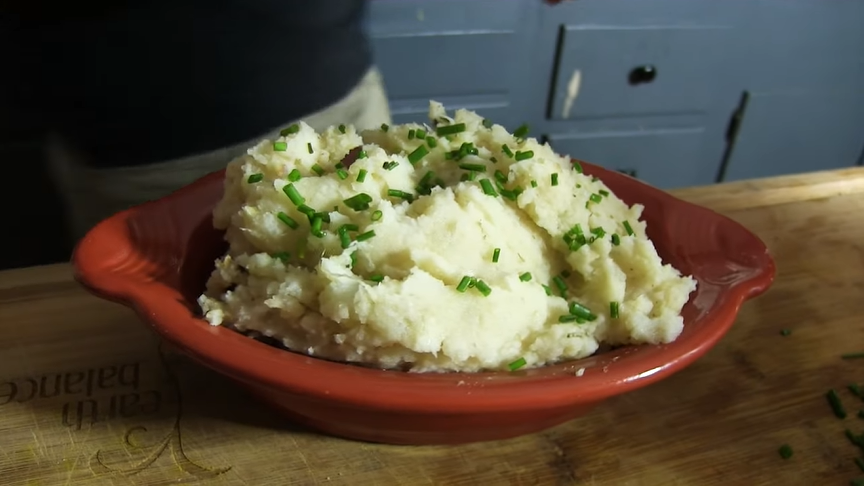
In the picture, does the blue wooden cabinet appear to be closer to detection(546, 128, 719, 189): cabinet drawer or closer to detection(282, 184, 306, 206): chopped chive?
detection(546, 128, 719, 189): cabinet drawer

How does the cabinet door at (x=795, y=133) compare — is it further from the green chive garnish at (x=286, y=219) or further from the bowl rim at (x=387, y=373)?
the green chive garnish at (x=286, y=219)

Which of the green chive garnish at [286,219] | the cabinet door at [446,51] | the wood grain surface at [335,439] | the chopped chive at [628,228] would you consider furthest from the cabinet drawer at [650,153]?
the green chive garnish at [286,219]

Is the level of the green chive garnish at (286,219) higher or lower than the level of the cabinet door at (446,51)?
higher

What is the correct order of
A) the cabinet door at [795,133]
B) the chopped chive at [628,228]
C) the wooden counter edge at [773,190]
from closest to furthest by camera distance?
the chopped chive at [628,228], the wooden counter edge at [773,190], the cabinet door at [795,133]

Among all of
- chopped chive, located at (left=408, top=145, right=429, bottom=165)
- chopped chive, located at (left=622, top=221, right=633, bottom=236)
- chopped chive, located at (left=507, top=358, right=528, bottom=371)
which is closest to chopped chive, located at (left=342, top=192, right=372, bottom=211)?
chopped chive, located at (left=408, top=145, right=429, bottom=165)

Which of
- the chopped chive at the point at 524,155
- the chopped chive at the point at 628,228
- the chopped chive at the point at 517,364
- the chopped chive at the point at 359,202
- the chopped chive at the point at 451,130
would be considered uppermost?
the chopped chive at the point at 524,155

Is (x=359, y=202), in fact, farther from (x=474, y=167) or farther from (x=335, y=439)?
(x=335, y=439)

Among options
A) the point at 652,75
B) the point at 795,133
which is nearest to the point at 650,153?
the point at 652,75
